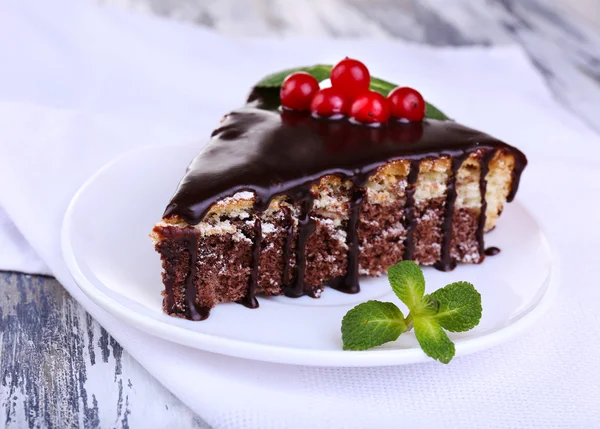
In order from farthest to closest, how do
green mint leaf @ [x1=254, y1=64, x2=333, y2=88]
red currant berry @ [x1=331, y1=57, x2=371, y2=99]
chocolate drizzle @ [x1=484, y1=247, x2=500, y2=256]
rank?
green mint leaf @ [x1=254, y1=64, x2=333, y2=88] → red currant berry @ [x1=331, y1=57, x2=371, y2=99] → chocolate drizzle @ [x1=484, y1=247, x2=500, y2=256]

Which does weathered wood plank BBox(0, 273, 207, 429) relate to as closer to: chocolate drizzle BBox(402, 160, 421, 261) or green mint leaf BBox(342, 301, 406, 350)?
green mint leaf BBox(342, 301, 406, 350)

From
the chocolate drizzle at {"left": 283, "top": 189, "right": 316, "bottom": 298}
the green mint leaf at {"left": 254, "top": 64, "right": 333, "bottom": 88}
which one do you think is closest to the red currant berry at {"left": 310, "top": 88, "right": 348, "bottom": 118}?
the green mint leaf at {"left": 254, "top": 64, "right": 333, "bottom": 88}

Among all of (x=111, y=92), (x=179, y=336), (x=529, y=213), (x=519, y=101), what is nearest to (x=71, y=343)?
(x=179, y=336)

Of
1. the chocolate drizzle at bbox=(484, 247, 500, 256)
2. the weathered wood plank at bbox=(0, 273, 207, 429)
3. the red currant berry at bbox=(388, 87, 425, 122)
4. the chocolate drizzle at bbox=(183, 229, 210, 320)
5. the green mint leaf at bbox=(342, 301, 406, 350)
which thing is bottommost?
the weathered wood plank at bbox=(0, 273, 207, 429)

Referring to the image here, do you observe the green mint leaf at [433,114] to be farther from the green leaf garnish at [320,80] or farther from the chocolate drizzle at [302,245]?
the chocolate drizzle at [302,245]

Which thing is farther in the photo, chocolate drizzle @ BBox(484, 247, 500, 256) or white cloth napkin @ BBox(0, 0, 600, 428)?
chocolate drizzle @ BBox(484, 247, 500, 256)

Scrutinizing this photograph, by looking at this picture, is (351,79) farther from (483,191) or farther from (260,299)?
(260,299)
